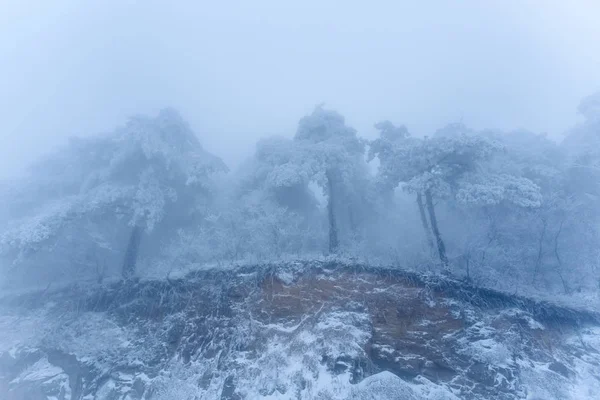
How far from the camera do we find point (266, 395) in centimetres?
1023

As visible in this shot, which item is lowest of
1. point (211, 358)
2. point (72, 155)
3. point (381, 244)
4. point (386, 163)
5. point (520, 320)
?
point (381, 244)

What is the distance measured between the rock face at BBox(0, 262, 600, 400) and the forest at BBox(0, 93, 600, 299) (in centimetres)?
173

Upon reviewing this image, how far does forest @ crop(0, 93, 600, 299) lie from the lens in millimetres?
17234

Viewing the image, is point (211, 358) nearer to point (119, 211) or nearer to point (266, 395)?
point (266, 395)

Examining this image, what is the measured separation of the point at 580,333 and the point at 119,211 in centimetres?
2165

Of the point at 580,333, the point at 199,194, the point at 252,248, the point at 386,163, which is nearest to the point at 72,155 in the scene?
the point at 199,194

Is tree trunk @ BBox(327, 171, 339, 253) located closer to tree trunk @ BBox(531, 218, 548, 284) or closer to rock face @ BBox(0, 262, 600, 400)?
rock face @ BBox(0, 262, 600, 400)

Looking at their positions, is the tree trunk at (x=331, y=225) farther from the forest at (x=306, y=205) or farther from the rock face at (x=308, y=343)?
the rock face at (x=308, y=343)

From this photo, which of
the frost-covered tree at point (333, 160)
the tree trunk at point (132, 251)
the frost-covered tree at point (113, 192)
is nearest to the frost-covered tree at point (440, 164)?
the frost-covered tree at point (333, 160)

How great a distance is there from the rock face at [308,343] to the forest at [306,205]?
1729 mm

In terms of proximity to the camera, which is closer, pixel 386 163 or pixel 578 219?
pixel 578 219

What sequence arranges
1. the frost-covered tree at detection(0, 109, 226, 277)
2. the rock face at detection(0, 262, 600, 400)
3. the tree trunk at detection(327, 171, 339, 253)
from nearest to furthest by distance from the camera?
the rock face at detection(0, 262, 600, 400) < the frost-covered tree at detection(0, 109, 226, 277) < the tree trunk at detection(327, 171, 339, 253)

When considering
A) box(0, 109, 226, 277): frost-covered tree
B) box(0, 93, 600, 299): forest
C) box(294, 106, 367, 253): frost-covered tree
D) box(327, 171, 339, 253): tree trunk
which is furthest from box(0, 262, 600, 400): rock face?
box(327, 171, 339, 253): tree trunk

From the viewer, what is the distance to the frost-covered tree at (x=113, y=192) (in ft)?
61.2
